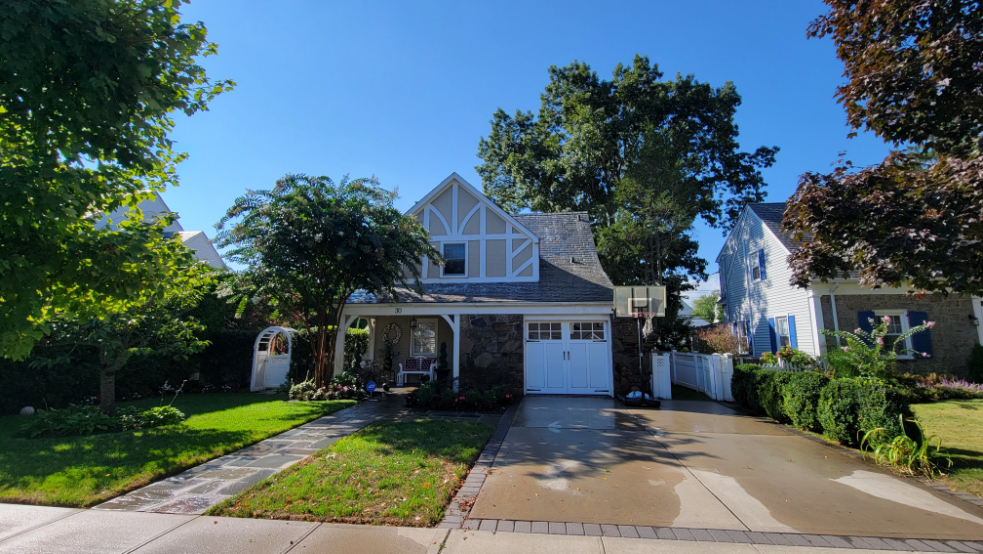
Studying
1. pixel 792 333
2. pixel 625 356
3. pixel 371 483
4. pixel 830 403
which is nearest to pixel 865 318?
pixel 792 333

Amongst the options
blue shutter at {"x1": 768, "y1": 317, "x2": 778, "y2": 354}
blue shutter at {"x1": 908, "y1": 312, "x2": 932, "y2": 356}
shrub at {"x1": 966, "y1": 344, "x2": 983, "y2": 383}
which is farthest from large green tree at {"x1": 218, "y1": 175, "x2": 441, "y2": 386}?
shrub at {"x1": 966, "y1": 344, "x2": 983, "y2": 383}

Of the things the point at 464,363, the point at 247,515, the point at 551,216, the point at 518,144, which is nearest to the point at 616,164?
the point at 518,144

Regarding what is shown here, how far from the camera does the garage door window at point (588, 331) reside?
1288cm

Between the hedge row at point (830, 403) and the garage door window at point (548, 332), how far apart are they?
4.79 meters

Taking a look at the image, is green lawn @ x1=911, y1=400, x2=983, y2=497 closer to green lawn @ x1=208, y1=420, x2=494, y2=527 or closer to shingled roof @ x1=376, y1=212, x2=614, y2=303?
green lawn @ x1=208, y1=420, x2=494, y2=527

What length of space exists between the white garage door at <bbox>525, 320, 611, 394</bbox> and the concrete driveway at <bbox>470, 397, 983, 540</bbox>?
422 centimetres

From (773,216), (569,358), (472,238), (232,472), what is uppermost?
(773,216)

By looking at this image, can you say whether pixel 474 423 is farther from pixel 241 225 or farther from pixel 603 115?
pixel 603 115

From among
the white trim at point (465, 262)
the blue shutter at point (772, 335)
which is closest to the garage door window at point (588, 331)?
the white trim at point (465, 262)

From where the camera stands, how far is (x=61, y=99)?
3.53 m

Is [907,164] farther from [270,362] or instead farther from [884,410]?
[270,362]

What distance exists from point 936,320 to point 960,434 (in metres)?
7.06

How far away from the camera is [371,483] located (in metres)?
5.21

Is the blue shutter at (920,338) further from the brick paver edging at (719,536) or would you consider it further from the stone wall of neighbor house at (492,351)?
the brick paver edging at (719,536)
